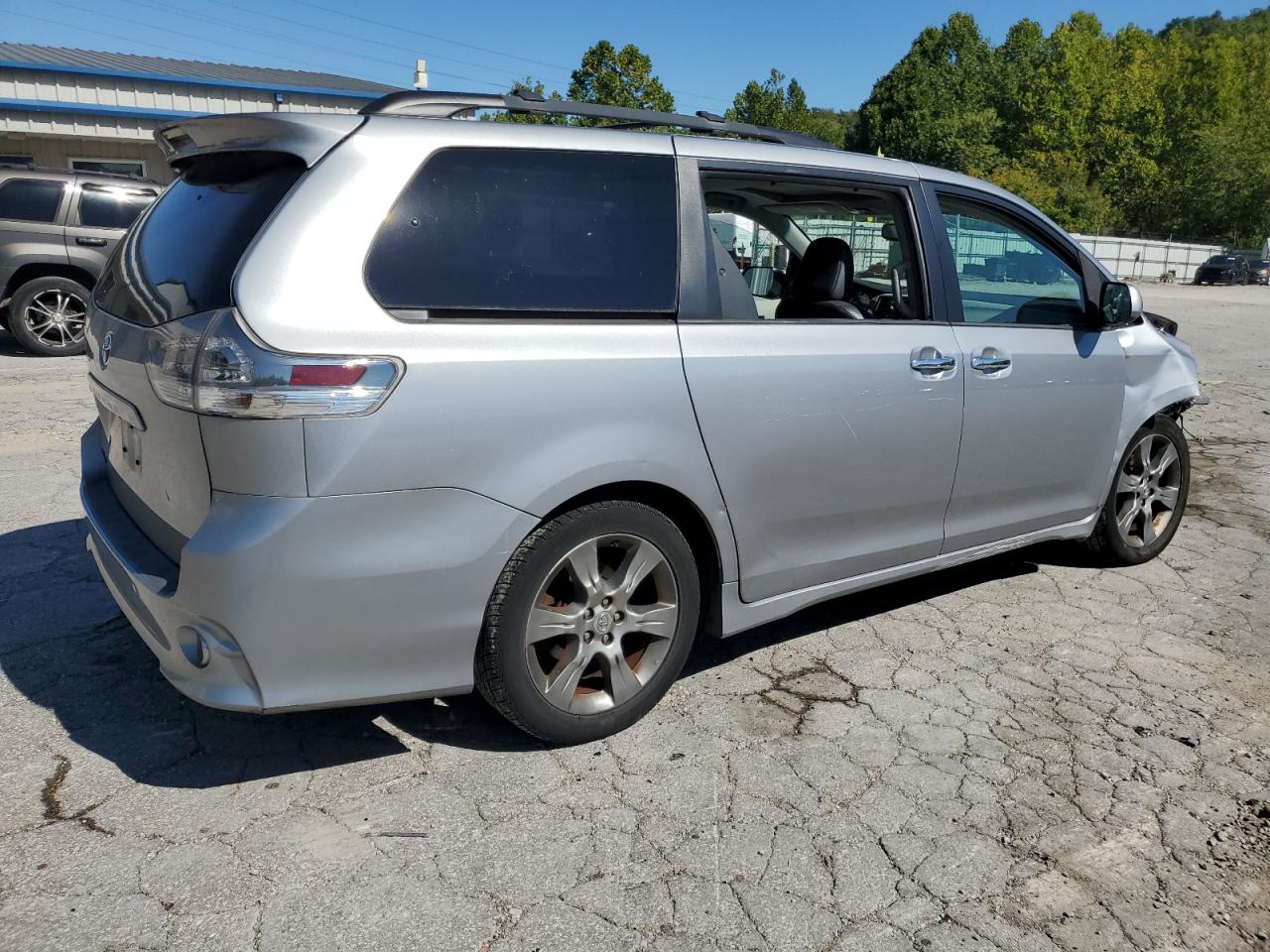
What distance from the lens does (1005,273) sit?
14.4 feet

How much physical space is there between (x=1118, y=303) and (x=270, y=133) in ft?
11.4

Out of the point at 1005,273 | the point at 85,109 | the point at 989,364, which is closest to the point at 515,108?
the point at 989,364

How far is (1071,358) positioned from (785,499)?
1702mm

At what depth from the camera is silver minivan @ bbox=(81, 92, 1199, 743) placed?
2.51 m

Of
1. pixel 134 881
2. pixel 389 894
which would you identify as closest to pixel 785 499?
A: pixel 389 894

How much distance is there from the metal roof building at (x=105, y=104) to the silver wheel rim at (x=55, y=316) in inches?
409

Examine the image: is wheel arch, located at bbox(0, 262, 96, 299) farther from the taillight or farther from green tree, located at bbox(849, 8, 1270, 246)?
green tree, located at bbox(849, 8, 1270, 246)

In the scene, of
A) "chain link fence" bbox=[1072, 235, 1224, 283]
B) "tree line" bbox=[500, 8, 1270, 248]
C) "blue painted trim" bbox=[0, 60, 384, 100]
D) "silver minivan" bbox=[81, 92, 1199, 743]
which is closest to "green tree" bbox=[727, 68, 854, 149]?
"tree line" bbox=[500, 8, 1270, 248]

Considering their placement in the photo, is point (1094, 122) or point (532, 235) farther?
point (1094, 122)

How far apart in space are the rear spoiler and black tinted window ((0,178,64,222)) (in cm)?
869

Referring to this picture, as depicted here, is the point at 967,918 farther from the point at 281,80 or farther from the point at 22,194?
the point at 281,80

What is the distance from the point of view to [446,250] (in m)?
2.72

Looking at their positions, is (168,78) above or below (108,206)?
above

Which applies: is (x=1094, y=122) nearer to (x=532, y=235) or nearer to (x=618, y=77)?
(x=618, y=77)
